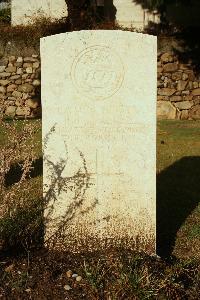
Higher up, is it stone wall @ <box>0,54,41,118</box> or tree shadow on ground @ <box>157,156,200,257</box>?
stone wall @ <box>0,54,41,118</box>

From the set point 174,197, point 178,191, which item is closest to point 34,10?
point 178,191

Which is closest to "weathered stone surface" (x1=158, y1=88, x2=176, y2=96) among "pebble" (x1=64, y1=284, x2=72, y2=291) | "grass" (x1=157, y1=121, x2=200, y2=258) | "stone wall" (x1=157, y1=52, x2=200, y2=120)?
"stone wall" (x1=157, y1=52, x2=200, y2=120)

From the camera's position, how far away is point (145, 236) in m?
4.50

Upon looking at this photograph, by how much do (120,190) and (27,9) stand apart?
12.9 meters

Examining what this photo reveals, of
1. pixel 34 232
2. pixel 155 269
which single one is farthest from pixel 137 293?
pixel 34 232

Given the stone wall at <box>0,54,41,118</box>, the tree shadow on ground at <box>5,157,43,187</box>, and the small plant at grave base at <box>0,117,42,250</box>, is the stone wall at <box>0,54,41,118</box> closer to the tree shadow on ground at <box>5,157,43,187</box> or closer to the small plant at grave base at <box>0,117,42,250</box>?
the tree shadow on ground at <box>5,157,43,187</box>

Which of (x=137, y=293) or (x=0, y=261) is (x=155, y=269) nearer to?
(x=137, y=293)

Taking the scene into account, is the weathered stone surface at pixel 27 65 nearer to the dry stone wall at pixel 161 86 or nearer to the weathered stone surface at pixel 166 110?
the dry stone wall at pixel 161 86

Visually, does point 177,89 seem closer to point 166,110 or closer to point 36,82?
point 166,110

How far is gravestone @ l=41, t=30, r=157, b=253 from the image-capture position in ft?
14.0

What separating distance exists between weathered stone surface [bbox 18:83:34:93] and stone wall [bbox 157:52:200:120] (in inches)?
134

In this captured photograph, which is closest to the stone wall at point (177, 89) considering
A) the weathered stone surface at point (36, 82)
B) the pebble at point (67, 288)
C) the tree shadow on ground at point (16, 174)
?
the weathered stone surface at point (36, 82)

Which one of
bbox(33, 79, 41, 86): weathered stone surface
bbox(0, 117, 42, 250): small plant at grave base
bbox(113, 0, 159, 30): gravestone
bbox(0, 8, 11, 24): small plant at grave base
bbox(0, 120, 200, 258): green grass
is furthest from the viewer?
bbox(0, 8, 11, 24): small plant at grave base

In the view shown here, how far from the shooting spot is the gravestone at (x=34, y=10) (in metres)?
16.0
